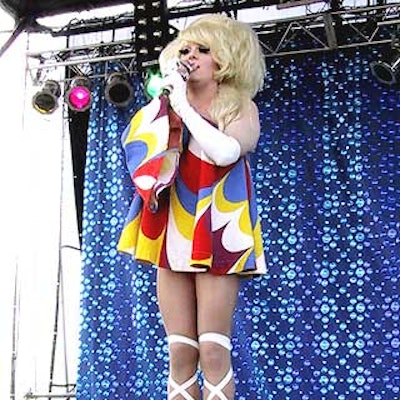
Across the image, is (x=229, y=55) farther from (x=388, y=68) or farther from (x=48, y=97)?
(x=48, y=97)

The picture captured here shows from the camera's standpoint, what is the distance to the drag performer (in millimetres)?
1721

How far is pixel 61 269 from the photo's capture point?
190 inches

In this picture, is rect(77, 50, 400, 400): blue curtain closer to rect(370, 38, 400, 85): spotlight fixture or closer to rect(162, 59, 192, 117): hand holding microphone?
rect(370, 38, 400, 85): spotlight fixture

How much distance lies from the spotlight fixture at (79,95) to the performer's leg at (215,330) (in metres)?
3.11

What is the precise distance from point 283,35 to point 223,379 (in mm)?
3137

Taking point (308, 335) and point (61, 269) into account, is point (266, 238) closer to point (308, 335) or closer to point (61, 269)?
point (308, 335)

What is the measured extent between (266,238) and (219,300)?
265 centimetres

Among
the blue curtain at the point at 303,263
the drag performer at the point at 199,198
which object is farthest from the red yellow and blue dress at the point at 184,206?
the blue curtain at the point at 303,263

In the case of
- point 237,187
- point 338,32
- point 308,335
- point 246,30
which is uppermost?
point 338,32

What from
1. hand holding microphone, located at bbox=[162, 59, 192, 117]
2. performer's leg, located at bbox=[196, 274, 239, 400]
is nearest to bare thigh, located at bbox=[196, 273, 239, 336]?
performer's leg, located at bbox=[196, 274, 239, 400]

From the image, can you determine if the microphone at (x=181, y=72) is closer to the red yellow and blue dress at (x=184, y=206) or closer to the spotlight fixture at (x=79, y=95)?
the red yellow and blue dress at (x=184, y=206)

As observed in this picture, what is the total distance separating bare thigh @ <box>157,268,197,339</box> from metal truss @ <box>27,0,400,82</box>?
2716 mm

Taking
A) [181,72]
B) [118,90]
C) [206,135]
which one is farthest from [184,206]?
[118,90]

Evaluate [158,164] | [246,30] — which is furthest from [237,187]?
[246,30]
